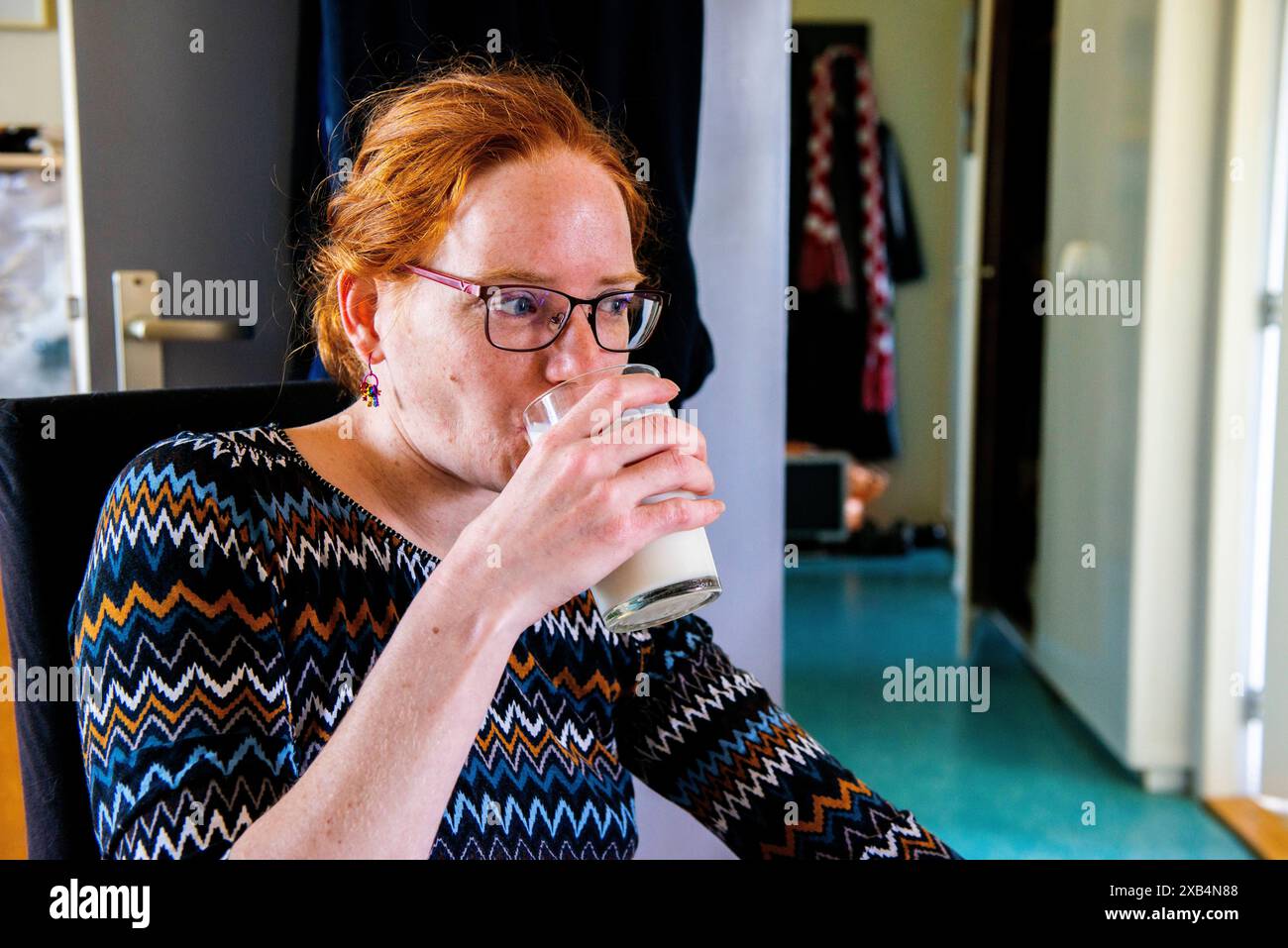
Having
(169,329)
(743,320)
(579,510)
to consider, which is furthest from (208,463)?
(743,320)

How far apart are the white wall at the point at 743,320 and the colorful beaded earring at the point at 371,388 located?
2.73 ft

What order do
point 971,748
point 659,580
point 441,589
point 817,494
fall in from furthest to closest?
point 817,494 → point 971,748 → point 659,580 → point 441,589

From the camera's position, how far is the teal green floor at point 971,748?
6.42ft

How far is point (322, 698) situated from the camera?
2.41ft

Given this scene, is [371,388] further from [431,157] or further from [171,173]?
[171,173]

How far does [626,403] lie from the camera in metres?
0.61

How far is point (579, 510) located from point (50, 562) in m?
0.40

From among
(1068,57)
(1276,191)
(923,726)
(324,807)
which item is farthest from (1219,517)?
(324,807)

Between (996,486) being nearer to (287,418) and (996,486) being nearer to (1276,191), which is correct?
(1276,191)

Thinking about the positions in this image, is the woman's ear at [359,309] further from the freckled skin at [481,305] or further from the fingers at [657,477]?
the fingers at [657,477]

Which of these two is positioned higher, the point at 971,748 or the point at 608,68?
the point at 608,68

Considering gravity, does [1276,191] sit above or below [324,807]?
above
